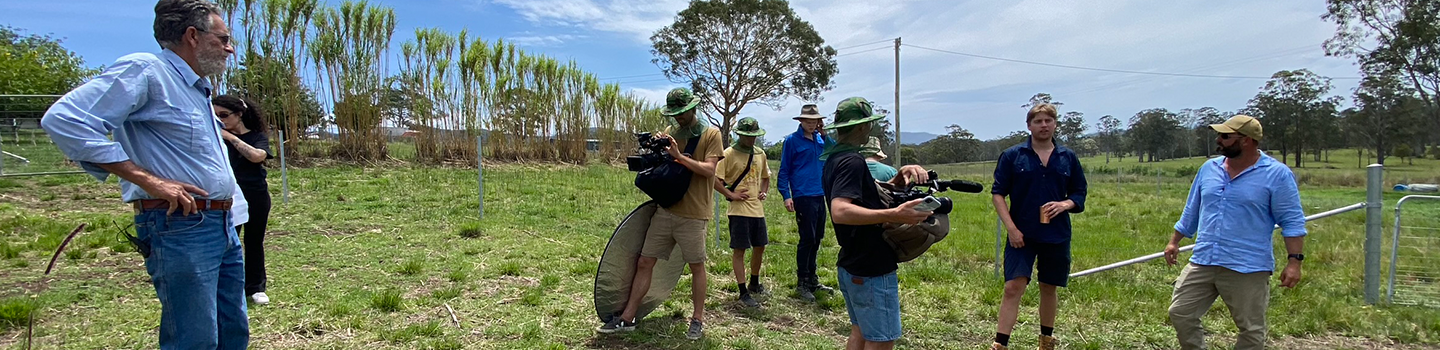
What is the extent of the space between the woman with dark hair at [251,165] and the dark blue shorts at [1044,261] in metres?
4.31

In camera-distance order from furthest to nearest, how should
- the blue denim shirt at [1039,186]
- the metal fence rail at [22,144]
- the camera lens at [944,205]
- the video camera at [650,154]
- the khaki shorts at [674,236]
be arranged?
1. the metal fence rail at [22,144]
2. the khaki shorts at [674,236]
3. the video camera at [650,154]
4. the blue denim shirt at [1039,186]
5. the camera lens at [944,205]

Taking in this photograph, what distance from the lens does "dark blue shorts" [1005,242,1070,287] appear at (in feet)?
11.7

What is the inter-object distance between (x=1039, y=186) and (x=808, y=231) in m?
1.69

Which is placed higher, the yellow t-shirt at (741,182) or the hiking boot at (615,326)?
the yellow t-shirt at (741,182)

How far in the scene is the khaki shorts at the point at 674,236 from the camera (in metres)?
3.85

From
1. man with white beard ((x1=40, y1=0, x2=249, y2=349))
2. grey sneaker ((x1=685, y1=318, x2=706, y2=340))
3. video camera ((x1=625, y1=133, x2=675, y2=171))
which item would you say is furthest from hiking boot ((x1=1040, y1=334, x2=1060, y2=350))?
man with white beard ((x1=40, y1=0, x2=249, y2=349))

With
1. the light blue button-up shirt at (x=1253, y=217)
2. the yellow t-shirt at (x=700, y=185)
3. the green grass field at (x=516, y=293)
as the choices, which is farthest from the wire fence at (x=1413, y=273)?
the yellow t-shirt at (x=700, y=185)

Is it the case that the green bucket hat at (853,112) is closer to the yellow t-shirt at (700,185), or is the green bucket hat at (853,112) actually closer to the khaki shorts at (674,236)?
the yellow t-shirt at (700,185)

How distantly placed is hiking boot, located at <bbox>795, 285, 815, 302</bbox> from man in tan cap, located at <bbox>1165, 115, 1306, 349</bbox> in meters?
2.32

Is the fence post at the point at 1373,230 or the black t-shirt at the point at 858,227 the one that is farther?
the fence post at the point at 1373,230

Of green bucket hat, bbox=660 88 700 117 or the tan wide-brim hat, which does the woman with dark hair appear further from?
the tan wide-brim hat

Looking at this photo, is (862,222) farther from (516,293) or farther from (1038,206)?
(516,293)

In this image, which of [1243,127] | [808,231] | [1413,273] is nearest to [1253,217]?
[1243,127]

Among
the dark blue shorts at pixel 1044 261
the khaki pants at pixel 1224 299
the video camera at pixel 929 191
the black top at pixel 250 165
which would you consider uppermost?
the black top at pixel 250 165
